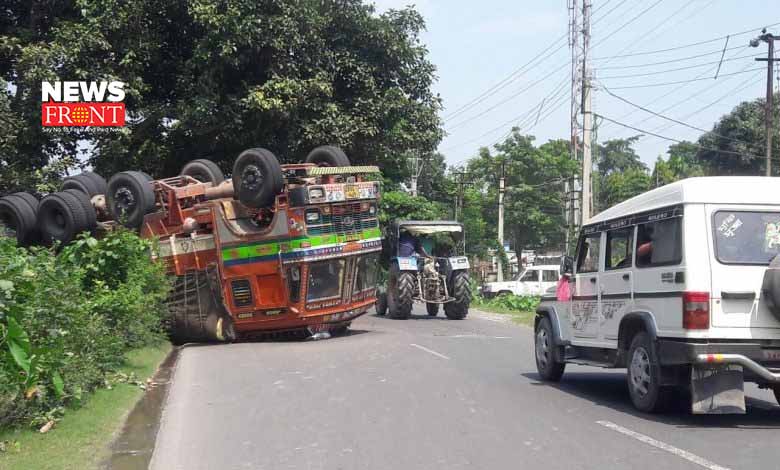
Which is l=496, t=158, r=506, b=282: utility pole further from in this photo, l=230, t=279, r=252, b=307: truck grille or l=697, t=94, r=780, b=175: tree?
l=230, t=279, r=252, b=307: truck grille

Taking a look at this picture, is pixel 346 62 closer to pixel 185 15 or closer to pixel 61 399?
pixel 185 15

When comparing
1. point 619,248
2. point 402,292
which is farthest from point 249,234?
point 619,248

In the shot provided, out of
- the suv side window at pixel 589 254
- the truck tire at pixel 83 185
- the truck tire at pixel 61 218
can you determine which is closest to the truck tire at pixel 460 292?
the truck tire at pixel 83 185

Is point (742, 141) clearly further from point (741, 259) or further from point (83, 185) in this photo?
point (741, 259)

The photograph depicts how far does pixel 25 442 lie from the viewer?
24.7ft

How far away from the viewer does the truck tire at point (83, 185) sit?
18987 millimetres

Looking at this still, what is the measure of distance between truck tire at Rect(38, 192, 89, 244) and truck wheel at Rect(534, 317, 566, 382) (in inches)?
401

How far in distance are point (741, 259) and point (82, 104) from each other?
18.7m

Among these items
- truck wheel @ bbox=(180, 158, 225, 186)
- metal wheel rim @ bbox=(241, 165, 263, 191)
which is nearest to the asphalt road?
metal wheel rim @ bbox=(241, 165, 263, 191)

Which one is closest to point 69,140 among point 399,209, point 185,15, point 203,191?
point 185,15

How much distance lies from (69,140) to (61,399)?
1623cm

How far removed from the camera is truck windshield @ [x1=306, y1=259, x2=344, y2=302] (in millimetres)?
16891

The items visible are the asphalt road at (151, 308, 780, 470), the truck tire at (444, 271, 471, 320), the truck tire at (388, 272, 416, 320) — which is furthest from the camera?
the truck tire at (444, 271, 471, 320)

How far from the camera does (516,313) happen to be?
28.9 m
